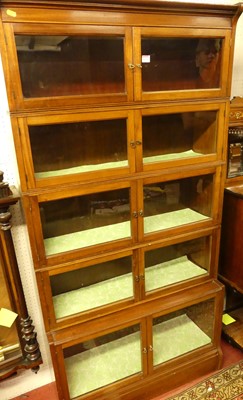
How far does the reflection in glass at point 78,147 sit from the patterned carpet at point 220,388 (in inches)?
57.1

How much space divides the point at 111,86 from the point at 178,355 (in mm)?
1604

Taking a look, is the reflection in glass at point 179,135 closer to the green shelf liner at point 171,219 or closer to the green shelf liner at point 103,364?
the green shelf liner at point 171,219

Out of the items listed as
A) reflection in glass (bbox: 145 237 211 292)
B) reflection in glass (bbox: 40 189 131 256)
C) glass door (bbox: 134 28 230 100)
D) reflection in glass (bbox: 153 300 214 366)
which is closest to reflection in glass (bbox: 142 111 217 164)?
glass door (bbox: 134 28 230 100)

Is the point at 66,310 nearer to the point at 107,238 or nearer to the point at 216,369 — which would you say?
the point at 107,238

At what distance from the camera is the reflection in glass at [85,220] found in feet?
4.41

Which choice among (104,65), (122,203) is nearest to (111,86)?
(104,65)

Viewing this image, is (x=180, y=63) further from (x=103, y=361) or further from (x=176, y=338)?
(x=103, y=361)

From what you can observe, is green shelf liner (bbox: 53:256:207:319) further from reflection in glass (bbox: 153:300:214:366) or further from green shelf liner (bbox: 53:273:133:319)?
reflection in glass (bbox: 153:300:214:366)

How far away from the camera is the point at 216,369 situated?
6.15 feet

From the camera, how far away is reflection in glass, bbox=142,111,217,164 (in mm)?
1454

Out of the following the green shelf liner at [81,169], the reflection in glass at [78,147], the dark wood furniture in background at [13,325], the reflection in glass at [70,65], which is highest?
the reflection in glass at [70,65]

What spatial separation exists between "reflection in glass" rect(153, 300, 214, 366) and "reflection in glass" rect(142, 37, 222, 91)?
1.28m

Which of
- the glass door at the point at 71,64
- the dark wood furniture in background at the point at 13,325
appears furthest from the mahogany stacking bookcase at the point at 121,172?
the dark wood furniture in background at the point at 13,325

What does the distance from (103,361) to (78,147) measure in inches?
50.9
